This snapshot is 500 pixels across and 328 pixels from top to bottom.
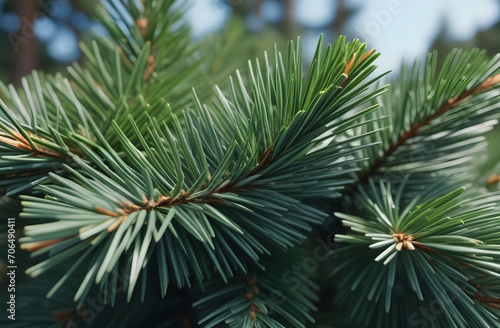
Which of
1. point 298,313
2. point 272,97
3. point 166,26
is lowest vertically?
point 298,313

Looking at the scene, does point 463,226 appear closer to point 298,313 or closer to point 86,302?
point 298,313

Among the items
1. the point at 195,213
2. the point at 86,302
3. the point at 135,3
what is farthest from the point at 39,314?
the point at 135,3

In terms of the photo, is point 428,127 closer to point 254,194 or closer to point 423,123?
point 423,123

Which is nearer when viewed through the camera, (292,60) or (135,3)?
(292,60)

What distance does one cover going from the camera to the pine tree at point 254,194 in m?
0.19

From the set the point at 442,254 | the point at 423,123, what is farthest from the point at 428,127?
the point at 442,254

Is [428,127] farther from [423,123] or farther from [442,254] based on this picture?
[442,254]

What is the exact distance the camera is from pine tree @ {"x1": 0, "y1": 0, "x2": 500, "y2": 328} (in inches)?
7.5

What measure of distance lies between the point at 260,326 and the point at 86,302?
0.39ft

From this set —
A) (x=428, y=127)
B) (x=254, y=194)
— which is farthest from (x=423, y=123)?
(x=254, y=194)

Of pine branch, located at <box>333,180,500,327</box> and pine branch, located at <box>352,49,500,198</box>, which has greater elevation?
pine branch, located at <box>352,49,500,198</box>

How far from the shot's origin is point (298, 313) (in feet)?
0.81

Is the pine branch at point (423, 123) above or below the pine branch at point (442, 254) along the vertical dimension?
above

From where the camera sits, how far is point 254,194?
217mm
